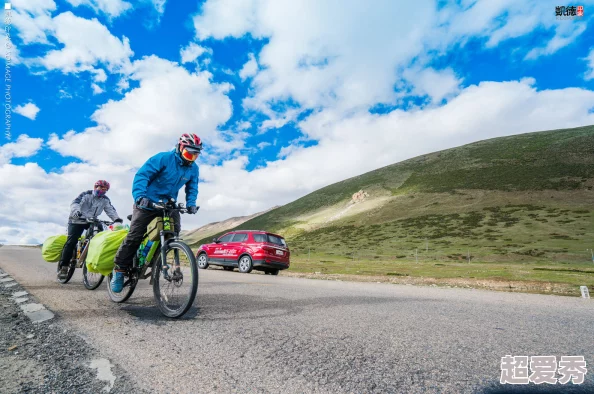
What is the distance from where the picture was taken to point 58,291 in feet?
20.6

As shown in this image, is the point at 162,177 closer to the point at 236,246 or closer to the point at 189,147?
the point at 189,147

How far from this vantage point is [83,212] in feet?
25.2

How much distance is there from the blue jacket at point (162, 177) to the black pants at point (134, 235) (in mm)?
252

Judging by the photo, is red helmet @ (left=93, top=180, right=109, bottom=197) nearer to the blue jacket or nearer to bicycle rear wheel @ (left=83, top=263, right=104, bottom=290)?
bicycle rear wheel @ (left=83, top=263, right=104, bottom=290)

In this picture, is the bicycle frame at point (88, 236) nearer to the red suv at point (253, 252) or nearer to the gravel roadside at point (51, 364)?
the gravel roadside at point (51, 364)

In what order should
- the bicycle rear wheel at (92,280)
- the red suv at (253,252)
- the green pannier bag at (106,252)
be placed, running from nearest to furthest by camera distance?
1. the green pannier bag at (106,252)
2. the bicycle rear wheel at (92,280)
3. the red suv at (253,252)

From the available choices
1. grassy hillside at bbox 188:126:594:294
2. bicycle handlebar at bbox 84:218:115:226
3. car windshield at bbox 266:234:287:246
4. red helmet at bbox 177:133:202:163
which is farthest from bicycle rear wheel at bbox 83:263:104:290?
grassy hillside at bbox 188:126:594:294

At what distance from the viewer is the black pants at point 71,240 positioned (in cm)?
773

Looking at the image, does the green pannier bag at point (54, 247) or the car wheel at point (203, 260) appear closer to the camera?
the green pannier bag at point (54, 247)

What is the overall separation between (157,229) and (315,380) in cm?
339

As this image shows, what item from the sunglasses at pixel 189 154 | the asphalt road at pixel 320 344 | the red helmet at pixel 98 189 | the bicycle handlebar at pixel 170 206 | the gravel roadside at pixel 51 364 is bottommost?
the asphalt road at pixel 320 344

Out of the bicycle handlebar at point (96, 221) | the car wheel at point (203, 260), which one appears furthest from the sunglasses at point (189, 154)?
the car wheel at point (203, 260)

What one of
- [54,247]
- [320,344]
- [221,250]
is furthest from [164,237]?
[221,250]

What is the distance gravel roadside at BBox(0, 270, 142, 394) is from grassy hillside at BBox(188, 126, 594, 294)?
2284 cm
